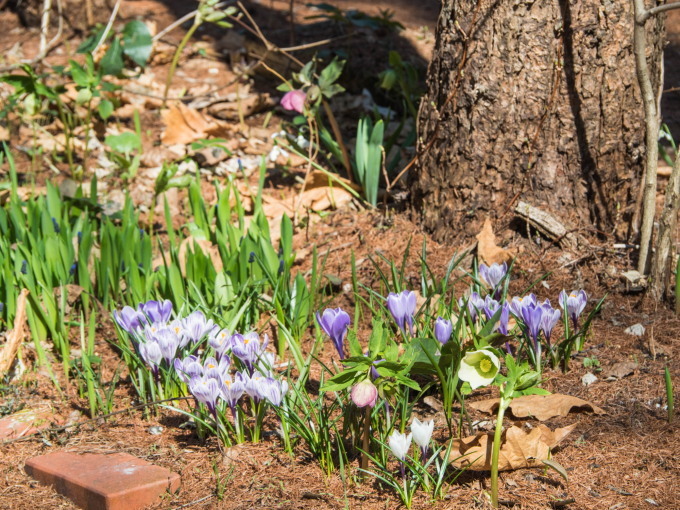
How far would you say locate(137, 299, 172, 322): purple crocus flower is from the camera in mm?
2254

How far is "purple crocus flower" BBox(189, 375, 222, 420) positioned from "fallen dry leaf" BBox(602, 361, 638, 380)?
4.04 ft

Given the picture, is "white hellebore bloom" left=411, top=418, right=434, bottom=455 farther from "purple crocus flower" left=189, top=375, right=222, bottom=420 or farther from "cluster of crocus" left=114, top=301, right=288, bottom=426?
"purple crocus flower" left=189, top=375, right=222, bottom=420

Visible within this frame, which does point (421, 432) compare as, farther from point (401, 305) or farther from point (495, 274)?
point (495, 274)

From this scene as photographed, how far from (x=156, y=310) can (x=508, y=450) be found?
1.11m

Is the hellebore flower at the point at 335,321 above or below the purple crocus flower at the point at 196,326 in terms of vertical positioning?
above

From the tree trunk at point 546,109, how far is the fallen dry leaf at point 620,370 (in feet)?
2.41

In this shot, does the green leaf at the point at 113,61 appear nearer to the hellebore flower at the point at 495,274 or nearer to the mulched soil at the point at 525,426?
the mulched soil at the point at 525,426

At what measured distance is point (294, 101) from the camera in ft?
11.9

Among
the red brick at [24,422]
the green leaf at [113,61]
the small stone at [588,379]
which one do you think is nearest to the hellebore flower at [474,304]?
the small stone at [588,379]

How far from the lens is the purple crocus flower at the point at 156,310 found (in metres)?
2.25

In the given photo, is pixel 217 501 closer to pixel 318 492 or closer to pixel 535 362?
pixel 318 492

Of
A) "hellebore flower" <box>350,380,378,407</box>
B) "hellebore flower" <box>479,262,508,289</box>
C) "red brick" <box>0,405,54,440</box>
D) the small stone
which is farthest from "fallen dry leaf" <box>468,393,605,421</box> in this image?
"red brick" <box>0,405,54,440</box>

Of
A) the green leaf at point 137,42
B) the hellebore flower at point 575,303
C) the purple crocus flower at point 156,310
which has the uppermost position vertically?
the green leaf at point 137,42

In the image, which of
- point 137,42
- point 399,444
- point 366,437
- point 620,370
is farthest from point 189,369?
point 137,42
